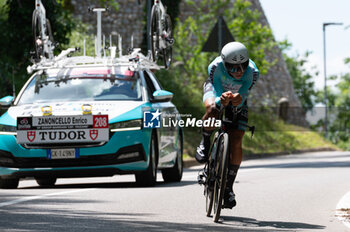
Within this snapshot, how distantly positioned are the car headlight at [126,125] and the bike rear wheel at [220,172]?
343cm

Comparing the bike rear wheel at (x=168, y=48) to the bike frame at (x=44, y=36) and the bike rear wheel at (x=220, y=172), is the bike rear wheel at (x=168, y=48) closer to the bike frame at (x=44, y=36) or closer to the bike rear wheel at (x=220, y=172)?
the bike frame at (x=44, y=36)

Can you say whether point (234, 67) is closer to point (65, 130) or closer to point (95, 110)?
point (95, 110)

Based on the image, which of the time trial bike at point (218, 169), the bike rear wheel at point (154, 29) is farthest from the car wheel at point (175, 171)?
the time trial bike at point (218, 169)

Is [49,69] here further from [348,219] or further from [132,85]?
[348,219]

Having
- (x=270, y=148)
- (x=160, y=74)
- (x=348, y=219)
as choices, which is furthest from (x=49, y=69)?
(x=270, y=148)

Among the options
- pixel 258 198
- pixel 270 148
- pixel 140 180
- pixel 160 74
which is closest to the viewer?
pixel 258 198

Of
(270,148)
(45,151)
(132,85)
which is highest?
(132,85)

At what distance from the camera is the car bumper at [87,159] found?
1252cm

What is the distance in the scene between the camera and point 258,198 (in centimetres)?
1197

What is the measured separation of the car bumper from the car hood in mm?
240

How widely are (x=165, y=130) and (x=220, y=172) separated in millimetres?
4828

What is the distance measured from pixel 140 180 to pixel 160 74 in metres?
18.7

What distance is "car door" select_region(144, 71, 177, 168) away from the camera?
536 inches

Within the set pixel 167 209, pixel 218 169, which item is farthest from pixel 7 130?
pixel 218 169
